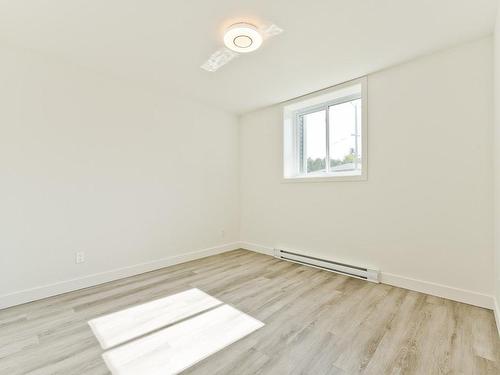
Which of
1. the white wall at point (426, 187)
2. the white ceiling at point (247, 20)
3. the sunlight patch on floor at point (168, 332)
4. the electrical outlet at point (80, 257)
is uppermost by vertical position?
the white ceiling at point (247, 20)

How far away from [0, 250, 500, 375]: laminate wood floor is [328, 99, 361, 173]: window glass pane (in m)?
1.52

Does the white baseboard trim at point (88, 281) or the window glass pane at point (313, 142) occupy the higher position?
the window glass pane at point (313, 142)

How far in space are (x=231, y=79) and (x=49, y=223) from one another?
8.47ft

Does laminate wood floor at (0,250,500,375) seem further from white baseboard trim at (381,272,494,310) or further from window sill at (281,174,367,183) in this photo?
window sill at (281,174,367,183)

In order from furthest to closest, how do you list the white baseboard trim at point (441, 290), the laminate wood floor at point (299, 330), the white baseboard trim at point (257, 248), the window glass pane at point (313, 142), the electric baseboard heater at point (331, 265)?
1. the white baseboard trim at point (257, 248)
2. the window glass pane at point (313, 142)
3. the electric baseboard heater at point (331, 265)
4. the white baseboard trim at point (441, 290)
5. the laminate wood floor at point (299, 330)

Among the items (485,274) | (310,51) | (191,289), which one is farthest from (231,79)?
(485,274)

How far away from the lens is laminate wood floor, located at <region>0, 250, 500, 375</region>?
149 cm

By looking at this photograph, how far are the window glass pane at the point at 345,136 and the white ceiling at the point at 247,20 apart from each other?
550 mm

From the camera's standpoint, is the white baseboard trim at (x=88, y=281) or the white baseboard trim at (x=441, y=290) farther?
the white baseboard trim at (x=88, y=281)

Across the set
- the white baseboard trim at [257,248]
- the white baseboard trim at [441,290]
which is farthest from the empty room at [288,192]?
the white baseboard trim at [257,248]

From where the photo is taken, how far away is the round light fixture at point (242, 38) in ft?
6.66

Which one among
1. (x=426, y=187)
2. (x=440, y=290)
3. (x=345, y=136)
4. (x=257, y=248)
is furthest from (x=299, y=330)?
(x=345, y=136)

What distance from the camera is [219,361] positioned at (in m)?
1.53

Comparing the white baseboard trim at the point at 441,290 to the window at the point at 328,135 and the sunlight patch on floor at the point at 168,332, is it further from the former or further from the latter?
the sunlight patch on floor at the point at 168,332
